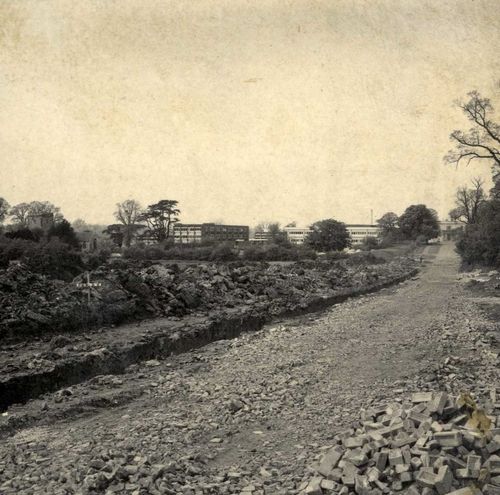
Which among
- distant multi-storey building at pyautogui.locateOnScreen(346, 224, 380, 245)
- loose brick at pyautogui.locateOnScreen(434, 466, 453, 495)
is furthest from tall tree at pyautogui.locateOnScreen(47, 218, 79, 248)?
distant multi-storey building at pyautogui.locateOnScreen(346, 224, 380, 245)

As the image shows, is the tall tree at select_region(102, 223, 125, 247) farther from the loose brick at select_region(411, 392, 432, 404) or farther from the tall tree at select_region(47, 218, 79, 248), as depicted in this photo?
the loose brick at select_region(411, 392, 432, 404)

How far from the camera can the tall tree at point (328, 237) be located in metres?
64.9

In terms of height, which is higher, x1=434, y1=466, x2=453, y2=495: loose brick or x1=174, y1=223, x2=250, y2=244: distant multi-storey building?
x1=174, y1=223, x2=250, y2=244: distant multi-storey building

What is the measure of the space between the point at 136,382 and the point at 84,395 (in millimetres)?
1272

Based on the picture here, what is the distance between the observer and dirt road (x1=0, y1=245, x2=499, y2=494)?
20.3ft

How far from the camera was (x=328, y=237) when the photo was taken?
6500cm

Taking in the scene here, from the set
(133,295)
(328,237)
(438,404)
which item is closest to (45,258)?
(133,295)

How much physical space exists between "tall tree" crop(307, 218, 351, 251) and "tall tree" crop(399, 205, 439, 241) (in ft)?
83.4

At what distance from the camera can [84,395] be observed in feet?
33.6

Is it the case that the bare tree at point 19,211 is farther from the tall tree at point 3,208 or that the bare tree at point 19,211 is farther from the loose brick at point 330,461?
the loose brick at point 330,461

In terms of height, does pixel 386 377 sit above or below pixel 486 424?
below

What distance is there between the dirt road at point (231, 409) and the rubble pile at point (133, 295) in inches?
207

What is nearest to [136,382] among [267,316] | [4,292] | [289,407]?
[289,407]

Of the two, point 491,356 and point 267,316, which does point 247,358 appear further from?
point 267,316
